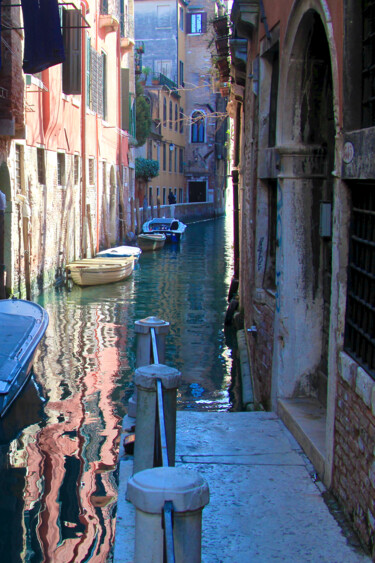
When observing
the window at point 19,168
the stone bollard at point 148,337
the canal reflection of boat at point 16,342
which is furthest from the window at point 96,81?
the stone bollard at point 148,337

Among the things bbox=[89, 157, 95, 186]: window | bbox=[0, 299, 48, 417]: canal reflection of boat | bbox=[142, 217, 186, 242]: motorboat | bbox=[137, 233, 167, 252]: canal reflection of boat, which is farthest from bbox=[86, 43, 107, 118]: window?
bbox=[0, 299, 48, 417]: canal reflection of boat

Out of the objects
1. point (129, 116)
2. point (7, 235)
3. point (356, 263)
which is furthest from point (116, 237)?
point (356, 263)

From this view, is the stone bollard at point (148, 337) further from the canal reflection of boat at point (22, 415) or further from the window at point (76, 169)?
the window at point (76, 169)

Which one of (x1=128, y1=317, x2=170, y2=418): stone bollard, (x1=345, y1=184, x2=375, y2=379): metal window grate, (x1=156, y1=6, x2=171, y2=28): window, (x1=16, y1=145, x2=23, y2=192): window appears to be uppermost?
(x1=156, y1=6, x2=171, y2=28): window

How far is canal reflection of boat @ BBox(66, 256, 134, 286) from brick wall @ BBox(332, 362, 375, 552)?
1283 centimetres

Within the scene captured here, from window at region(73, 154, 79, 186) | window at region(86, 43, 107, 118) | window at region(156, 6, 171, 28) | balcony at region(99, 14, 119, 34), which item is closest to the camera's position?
window at region(73, 154, 79, 186)

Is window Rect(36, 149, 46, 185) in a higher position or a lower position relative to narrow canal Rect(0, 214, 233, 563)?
higher

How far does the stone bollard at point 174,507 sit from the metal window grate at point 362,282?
1.62 metres

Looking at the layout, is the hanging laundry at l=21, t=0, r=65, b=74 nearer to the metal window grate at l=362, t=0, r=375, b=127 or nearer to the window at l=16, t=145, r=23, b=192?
the window at l=16, t=145, r=23, b=192

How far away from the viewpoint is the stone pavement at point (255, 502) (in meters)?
3.48

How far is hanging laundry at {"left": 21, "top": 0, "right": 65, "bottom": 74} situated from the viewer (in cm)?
1091

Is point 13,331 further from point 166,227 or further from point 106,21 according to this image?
point 166,227

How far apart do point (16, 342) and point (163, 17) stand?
40.0 metres

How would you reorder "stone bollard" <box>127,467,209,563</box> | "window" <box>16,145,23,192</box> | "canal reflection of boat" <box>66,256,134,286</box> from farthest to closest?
"canal reflection of boat" <box>66,256,134,286</box>, "window" <box>16,145,23,192</box>, "stone bollard" <box>127,467,209,563</box>
